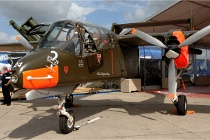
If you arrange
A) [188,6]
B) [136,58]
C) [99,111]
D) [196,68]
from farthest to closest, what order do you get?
[196,68]
[188,6]
[136,58]
[99,111]

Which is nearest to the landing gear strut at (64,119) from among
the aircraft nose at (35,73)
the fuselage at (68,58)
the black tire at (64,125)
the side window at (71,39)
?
the black tire at (64,125)

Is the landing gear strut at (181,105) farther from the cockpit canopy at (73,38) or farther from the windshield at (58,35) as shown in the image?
the windshield at (58,35)

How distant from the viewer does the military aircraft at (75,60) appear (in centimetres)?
598

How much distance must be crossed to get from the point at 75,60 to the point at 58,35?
2.88 ft

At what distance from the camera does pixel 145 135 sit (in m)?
6.82

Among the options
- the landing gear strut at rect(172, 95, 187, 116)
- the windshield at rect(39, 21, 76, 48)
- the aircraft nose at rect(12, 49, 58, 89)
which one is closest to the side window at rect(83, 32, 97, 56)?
the windshield at rect(39, 21, 76, 48)

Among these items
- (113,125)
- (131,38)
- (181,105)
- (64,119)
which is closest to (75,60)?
(64,119)

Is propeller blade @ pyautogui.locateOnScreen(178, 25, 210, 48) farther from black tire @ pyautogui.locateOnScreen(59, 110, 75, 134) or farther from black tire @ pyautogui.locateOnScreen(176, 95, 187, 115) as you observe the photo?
black tire @ pyautogui.locateOnScreen(59, 110, 75, 134)

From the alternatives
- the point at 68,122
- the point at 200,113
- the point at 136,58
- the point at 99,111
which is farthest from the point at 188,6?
the point at 68,122

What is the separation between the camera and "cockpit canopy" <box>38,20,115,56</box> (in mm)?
6947

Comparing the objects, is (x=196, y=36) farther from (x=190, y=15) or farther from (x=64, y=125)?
(x=190, y=15)

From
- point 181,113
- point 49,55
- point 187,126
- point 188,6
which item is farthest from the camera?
point 188,6

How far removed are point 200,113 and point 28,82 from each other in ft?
24.5

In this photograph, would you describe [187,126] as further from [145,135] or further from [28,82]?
[28,82]
